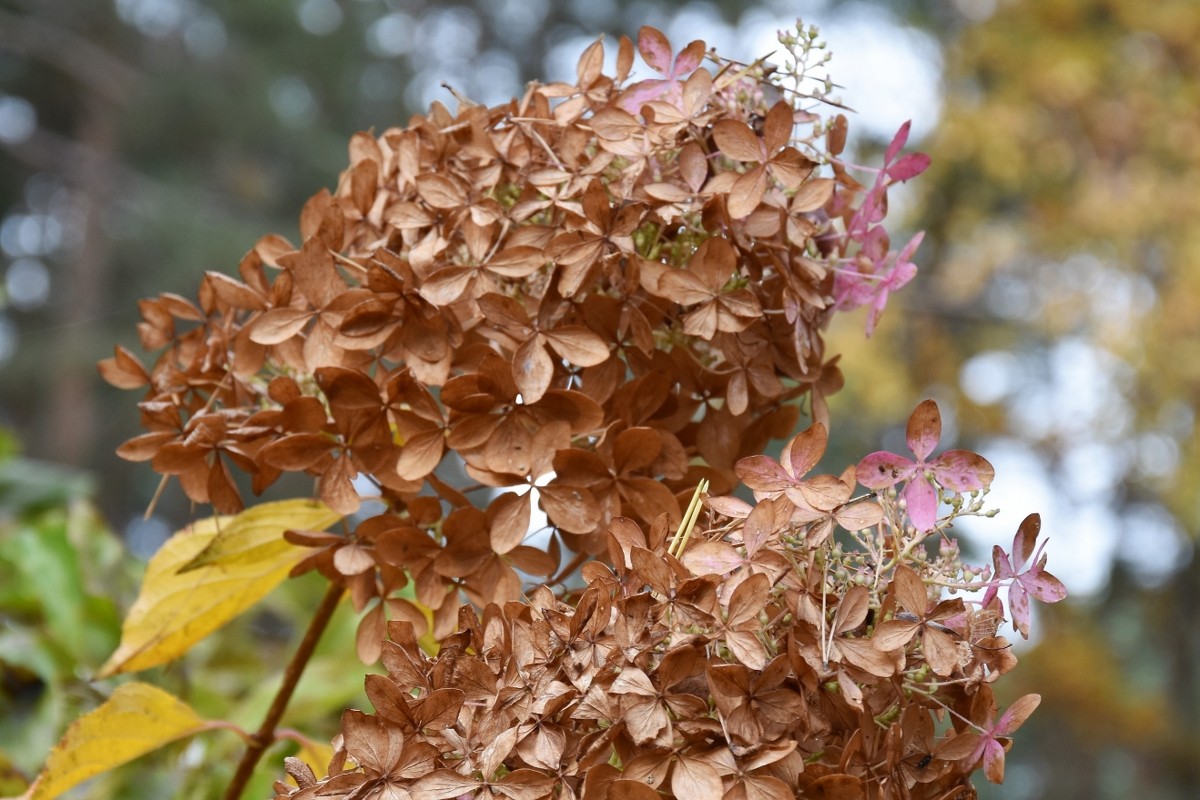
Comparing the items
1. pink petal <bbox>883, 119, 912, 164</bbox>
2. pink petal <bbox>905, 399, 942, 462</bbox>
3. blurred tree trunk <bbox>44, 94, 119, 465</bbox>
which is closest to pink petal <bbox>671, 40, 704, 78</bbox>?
pink petal <bbox>883, 119, 912, 164</bbox>

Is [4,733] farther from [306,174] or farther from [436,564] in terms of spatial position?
[306,174]

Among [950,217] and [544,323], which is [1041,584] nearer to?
[544,323]

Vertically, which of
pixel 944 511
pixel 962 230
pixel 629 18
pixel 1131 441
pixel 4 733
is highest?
pixel 629 18

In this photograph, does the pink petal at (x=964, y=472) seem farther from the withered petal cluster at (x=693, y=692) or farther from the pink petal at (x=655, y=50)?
the pink petal at (x=655, y=50)

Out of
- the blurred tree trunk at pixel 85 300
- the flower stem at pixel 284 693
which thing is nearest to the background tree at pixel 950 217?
the blurred tree trunk at pixel 85 300

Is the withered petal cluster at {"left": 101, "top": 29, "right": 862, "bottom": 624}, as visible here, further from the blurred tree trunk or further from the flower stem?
the blurred tree trunk

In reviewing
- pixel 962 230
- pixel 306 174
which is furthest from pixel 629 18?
pixel 962 230

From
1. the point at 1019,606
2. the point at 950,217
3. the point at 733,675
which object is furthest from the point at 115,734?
Result: the point at 950,217
